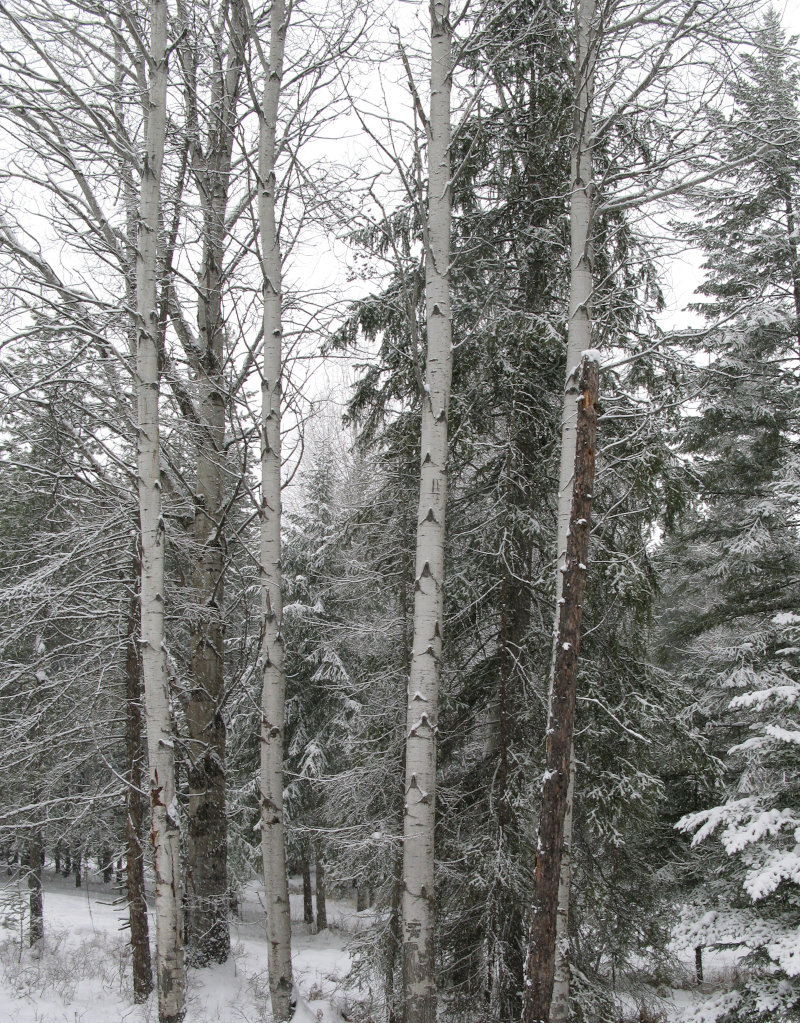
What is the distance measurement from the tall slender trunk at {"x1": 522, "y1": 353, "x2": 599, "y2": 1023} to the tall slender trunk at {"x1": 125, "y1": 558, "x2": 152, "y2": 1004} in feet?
17.2

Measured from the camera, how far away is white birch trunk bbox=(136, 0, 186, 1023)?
18.0ft

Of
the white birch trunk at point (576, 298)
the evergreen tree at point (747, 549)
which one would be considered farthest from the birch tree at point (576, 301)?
the evergreen tree at point (747, 549)

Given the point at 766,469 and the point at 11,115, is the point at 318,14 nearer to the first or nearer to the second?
the point at 11,115

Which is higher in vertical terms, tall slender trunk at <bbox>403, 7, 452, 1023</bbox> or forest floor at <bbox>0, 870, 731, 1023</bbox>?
tall slender trunk at <bbox>403, 7, 452, 1023</bbox>

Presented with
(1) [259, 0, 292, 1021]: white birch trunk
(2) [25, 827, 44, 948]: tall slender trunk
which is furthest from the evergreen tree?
(2) [25, 827, 44, 948]: tall slender trunk

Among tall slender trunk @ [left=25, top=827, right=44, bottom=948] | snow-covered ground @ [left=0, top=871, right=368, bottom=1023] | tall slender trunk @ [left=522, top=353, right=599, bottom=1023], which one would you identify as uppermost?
tall slender trunk @ [left=522, top=353, right=599, bottom=1023]

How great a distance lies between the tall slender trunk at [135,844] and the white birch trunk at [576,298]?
501 cm

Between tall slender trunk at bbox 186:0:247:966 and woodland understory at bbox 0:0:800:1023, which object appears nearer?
woodland understory at bbox 0:0:800:1023

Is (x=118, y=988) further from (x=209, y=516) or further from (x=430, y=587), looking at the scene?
(x=430, y=587)

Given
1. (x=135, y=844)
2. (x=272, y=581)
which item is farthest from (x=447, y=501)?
(x=135, y=844)

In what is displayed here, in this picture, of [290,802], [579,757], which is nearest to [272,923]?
[579,757]

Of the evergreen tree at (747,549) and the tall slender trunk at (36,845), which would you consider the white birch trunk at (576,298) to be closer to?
the evergreen tree at (747,549)

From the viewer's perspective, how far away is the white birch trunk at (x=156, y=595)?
216 inches

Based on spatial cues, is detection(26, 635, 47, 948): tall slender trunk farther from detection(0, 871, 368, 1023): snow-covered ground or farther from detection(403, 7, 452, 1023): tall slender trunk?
detection(403, 7, 452, 1023): tall slender trunk
